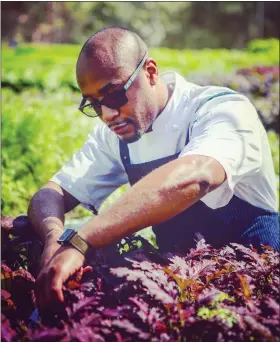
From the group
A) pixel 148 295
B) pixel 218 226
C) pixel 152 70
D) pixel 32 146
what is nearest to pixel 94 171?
pixel 152 70

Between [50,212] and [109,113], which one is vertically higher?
[109,113]

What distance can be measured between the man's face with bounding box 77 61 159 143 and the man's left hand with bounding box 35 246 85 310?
72 centimetres

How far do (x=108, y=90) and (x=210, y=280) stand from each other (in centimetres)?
89

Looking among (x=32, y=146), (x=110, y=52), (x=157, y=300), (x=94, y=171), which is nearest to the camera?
(x=157, y=300)

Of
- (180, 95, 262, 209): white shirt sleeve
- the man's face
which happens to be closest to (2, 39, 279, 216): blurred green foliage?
the man's face

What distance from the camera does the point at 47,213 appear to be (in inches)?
98.1

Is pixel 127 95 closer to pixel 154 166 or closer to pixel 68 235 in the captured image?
pixel 154 166

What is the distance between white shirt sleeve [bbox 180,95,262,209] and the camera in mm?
2078

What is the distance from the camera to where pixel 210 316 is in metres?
1.65

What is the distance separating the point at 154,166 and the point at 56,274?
0.92m

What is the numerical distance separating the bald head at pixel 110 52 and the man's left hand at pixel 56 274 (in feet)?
2.60

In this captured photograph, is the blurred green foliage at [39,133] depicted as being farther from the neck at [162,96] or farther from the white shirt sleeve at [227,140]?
the white shirt sleeve at [227,140]

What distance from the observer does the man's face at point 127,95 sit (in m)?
2.26

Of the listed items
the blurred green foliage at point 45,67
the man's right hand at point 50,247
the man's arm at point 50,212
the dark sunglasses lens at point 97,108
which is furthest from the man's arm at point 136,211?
the blurred green foliage at point 45,67
